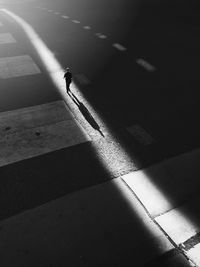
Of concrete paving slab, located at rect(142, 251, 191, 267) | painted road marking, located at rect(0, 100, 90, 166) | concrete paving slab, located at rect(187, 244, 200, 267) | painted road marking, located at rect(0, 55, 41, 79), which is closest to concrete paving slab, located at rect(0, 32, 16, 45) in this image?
painted road marking, located at rect(0, 55, 41, 79)

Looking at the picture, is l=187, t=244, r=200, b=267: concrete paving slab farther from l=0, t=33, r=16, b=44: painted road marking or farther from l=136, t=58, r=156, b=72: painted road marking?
l=0, t=33, r=16, b=44: painted road marking

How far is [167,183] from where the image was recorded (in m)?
7.60

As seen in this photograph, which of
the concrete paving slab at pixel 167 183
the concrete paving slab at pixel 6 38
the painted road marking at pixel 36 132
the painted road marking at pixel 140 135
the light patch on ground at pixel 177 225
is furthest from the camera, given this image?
the concrete paving slab at pixel 6 38

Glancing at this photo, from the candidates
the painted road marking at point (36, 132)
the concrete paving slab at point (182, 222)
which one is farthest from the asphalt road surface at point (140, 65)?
the concrete paving slab at point (182, 222)

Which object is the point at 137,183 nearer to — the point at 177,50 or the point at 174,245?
the point at 174,245

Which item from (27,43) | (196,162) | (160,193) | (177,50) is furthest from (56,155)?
(27,43)

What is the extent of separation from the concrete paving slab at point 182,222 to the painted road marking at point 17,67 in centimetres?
1048

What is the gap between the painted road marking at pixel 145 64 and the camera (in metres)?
14.3

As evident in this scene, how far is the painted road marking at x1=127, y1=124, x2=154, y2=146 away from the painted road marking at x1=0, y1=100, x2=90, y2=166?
1.52 metres

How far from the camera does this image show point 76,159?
8.47 m

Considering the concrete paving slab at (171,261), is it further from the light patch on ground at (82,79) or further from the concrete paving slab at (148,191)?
the light patch on ground at (82,79)

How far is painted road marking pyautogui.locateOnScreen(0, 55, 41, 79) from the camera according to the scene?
14.5m

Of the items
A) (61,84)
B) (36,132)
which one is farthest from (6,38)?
(36,132)

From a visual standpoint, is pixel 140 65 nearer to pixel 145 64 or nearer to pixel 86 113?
pixel 145 64
